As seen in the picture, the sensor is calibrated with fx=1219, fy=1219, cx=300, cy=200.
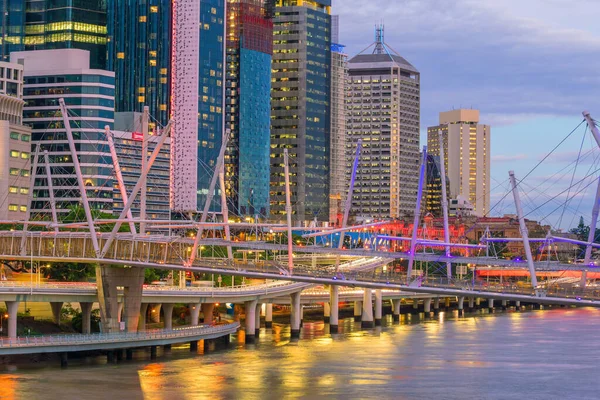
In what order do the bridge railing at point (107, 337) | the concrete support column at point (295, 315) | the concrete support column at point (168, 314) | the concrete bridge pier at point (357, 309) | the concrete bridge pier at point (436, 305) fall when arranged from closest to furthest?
the bridge railing at point (107, 337), the concrete support column at point (168, 314), the concrete support column at point (295, 315), the concrete bridge pier at point (357, 309), the concrete bridge pier at point (436, 305)

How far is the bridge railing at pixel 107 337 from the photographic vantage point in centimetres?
8531

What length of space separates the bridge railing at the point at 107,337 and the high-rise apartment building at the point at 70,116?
86539 millimetres

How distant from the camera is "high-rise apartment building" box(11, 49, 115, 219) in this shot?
189 metres

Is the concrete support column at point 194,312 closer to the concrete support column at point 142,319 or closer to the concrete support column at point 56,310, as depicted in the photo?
the concrete support column at point 142,319

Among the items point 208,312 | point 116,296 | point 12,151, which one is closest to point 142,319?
point 116,296

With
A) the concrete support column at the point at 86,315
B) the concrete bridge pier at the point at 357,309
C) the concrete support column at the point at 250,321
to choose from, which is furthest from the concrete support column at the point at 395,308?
the concrete support column at the point at 86,315

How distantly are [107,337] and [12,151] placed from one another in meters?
88.5

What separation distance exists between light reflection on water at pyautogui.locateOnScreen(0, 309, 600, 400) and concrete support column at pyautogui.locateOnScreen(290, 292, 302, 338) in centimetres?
235

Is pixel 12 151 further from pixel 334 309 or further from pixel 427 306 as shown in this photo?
pixel 427 306

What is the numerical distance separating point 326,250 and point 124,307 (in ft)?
56.9

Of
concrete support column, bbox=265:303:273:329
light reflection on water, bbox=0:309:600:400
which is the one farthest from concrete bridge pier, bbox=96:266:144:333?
concrete support column, bbox=265:303:273:329

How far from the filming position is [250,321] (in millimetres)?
117125

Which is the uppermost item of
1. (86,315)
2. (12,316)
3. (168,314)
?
(12,316)

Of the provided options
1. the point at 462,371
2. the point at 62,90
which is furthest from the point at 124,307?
the point at 62,90
